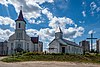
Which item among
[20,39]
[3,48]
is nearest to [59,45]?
[20,39]

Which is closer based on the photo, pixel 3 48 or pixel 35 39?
pixel 35 39

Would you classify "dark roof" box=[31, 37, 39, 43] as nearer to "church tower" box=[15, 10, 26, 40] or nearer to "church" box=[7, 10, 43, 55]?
"church" box=[7, 10, 43, 55]

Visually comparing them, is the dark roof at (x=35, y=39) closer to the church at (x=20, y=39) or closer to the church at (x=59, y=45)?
the church at (x=20, y=39)

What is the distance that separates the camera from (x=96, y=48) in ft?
354

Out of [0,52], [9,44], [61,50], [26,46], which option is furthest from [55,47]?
[0,52]

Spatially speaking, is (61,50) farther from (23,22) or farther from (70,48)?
(23,22)

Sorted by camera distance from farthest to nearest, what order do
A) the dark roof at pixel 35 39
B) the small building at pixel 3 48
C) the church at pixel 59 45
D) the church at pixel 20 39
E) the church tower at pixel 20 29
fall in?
the small building at pixel 3 48
the dark roof at pixel 35 39
the church tower at pixel 20 29
the church at pixel 20 39
the church at pixel 59 45

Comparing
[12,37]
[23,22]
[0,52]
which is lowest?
[0,52]

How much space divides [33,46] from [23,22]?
34.5 feet

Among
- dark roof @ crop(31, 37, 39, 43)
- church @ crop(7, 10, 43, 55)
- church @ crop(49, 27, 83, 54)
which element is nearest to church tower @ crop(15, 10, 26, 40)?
church @ crop(7, 10, 43, 55)

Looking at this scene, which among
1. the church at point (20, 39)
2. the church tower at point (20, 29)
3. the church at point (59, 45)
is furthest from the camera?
the church tower at point (20, 29)

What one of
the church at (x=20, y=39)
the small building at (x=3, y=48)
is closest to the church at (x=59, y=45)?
the church at (x=20, y=39)

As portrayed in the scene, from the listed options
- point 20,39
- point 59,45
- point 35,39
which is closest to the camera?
point 59,45

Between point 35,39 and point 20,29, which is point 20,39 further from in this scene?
point 35,39
